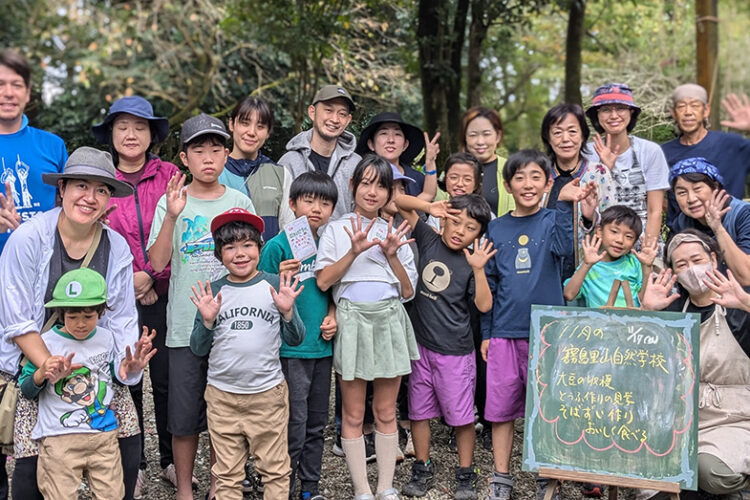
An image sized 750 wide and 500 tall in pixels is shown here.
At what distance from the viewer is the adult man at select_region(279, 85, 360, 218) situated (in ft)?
15.1

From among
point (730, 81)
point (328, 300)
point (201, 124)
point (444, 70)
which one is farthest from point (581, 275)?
point (730, 81)

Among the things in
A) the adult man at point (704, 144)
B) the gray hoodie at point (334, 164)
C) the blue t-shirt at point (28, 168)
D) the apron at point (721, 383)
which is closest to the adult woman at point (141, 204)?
the blue t-shirt at point (28, 168)

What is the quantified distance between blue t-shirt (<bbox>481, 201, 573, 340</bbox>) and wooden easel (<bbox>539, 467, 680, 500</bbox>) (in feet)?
2.63

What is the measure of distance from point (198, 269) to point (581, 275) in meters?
2.20

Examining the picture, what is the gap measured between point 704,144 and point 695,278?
1.61m

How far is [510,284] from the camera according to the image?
14.0 ft

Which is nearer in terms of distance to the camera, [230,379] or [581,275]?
[230,379]

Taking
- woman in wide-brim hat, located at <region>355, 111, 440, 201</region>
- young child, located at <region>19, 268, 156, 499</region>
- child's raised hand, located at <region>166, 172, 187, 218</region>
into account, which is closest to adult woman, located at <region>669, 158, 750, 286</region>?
woman in wide-brim hat, located at <region>355, 111, 440, 201</region>

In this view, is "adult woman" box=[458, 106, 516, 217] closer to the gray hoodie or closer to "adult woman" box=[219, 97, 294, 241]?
the gray hoodie

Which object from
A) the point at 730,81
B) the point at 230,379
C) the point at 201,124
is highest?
the point at 730,81

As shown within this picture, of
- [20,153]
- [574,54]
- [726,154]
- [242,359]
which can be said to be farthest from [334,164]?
[574,54]

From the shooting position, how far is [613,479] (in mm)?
3734

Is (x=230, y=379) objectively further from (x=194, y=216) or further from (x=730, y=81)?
(x=730, y=81)

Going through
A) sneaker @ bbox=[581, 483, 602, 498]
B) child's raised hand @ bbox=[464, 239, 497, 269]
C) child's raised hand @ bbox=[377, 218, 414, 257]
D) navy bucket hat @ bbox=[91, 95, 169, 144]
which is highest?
navy bucket hat @ bbox=[91, 95, 169, 144]
